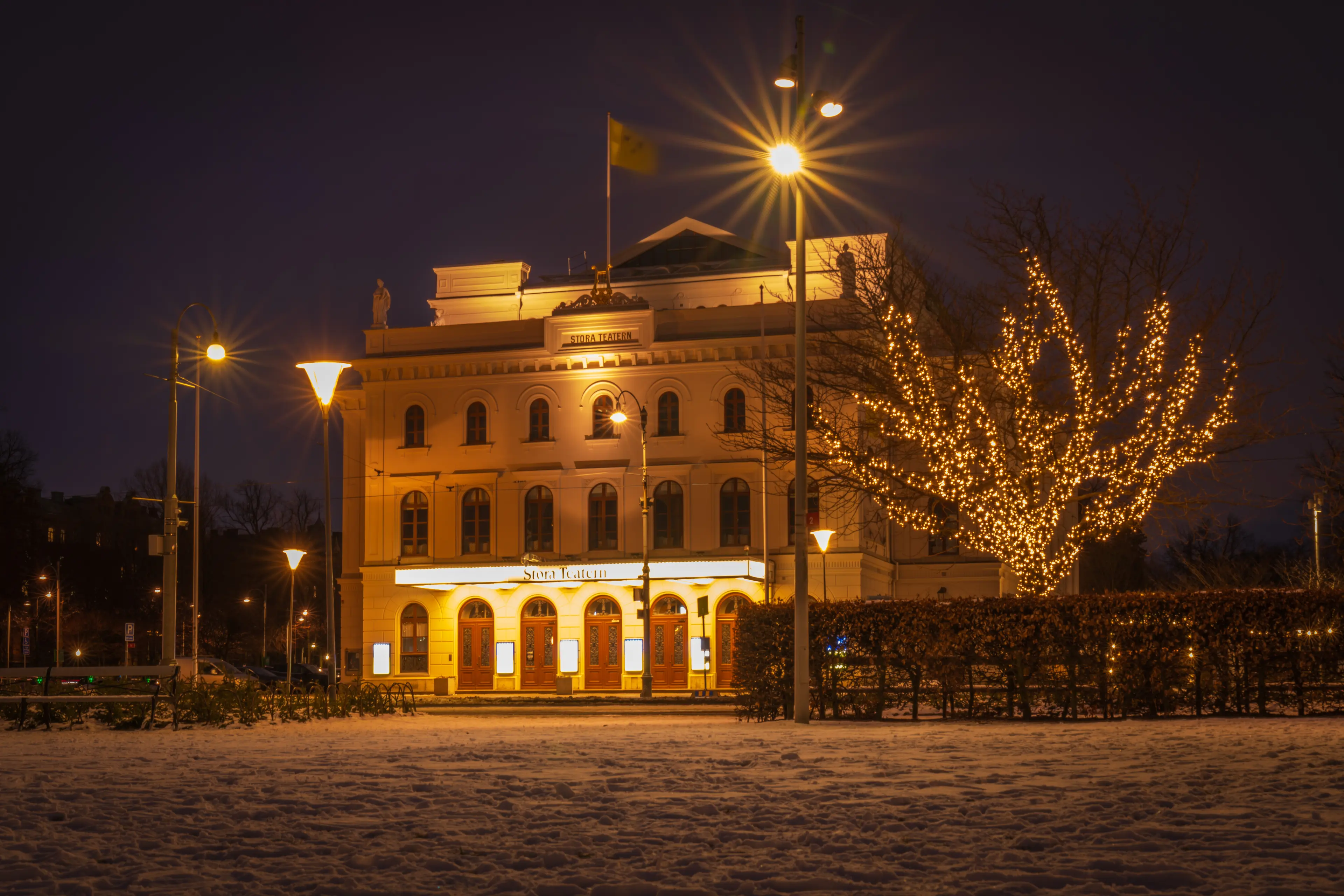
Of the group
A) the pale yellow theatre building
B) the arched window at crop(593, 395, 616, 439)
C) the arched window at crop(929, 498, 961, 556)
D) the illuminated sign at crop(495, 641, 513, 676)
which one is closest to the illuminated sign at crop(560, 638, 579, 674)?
the pale yellow theatre building

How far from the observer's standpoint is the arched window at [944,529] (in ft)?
91.8

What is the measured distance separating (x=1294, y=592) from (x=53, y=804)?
47.3ft

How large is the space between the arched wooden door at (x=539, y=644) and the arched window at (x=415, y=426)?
7327 mm

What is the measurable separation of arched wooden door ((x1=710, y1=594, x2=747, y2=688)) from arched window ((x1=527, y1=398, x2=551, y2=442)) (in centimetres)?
875

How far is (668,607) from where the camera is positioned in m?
45.7

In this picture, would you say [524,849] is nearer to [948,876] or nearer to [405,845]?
[405,845]

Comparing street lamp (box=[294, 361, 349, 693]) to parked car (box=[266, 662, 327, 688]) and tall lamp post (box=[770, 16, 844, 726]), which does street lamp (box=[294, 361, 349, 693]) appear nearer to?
tall lamp post (box=[770, 16, 844, 726])

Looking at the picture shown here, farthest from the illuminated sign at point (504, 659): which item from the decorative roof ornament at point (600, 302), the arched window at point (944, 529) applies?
the arched window at point (944, 529)

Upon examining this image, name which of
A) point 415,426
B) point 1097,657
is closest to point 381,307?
point 415,426

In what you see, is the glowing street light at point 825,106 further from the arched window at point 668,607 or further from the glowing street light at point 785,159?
the arched window at point 668,607

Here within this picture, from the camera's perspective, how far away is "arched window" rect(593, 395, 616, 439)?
1843 inches

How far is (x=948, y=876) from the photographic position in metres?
6.55

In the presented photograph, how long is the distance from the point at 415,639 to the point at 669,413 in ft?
40.0

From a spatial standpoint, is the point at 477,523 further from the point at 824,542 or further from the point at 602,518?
the point at 824,542
